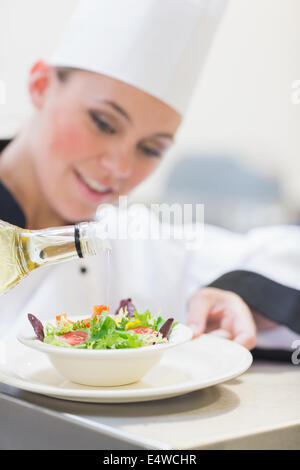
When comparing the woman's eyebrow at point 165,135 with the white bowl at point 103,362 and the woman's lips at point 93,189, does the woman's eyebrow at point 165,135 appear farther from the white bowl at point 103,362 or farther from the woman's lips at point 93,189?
the white bowl at point 103,362

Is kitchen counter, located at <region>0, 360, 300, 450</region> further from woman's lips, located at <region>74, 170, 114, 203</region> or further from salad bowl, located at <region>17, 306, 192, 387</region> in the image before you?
woman's lips, located at <region>74, 170, 114, 203</region>

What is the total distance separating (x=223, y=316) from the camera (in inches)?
44.9

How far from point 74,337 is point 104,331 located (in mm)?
47

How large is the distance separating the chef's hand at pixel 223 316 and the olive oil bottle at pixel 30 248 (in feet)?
1.29

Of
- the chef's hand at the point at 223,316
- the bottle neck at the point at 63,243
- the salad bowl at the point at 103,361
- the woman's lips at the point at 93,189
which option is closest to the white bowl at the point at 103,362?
the salad bowl at the point at 103,361

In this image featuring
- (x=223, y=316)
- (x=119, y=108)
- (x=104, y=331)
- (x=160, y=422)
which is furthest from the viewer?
(x=119, y=108)

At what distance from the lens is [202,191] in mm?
1308

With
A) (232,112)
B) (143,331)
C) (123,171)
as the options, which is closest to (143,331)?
(143,331)

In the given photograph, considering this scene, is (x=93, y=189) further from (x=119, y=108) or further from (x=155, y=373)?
(x=155, y=373)

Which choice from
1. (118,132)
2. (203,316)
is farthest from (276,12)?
(203,316)

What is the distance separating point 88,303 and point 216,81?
58 centimetres

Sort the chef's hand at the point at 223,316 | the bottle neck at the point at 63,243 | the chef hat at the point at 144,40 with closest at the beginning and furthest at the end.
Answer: the bottle neck at the point at 63,243
the chef's hand at the point at 223,316
the chef hat at the point at 144,40

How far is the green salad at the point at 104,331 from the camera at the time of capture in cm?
73

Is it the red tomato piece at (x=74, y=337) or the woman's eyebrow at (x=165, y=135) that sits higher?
the woman's eyebrow at (x=165, y=135)
